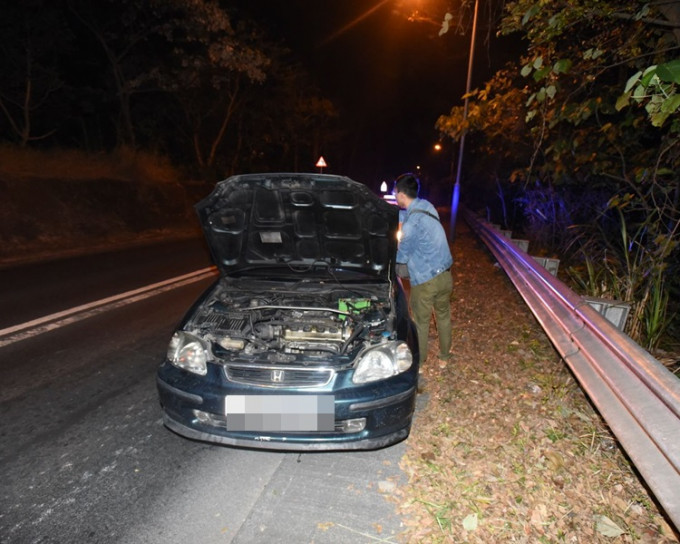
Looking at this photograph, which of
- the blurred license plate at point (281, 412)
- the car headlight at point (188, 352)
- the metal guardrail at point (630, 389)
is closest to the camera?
the metal guardrail at point (630, 389)

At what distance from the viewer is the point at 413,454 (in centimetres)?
272

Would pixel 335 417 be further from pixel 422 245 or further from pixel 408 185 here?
pixel 408 185

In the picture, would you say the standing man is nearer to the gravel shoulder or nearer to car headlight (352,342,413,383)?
the gravel shoulder

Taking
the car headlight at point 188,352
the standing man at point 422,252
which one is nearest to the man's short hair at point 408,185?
the standing man at point 422,252

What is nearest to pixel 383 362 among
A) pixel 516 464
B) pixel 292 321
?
pixel 292 321

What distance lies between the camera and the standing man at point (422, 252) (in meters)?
3.63

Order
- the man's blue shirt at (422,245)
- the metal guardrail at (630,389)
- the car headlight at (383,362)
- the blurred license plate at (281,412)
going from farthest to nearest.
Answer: the man's blue shirt at (422,245)
the car headlight at (383,362)
the blurred license plate at (281,412)
the metal guardrail at (630,389)

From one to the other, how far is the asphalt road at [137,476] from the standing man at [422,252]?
143 centimetres

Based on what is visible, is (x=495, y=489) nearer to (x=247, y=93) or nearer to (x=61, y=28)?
(x=61, y=28)

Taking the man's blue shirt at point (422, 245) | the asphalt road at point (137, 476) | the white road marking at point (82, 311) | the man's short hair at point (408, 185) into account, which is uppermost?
the man's short hair at point (408, 185)

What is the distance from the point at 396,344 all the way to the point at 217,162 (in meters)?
20.8

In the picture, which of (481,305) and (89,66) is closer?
(481,305)

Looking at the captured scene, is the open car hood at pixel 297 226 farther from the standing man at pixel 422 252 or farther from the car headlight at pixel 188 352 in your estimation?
the car headlight at pixel 188 352

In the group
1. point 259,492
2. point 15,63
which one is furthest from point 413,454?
point 15,63
